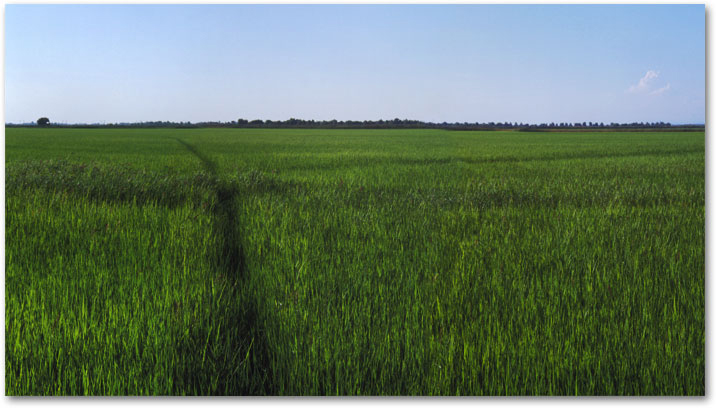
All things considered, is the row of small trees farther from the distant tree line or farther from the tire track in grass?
the tire track in grass

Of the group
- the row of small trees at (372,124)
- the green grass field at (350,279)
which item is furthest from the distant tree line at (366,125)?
the green grass field at (350,279)

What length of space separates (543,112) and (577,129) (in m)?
0.36

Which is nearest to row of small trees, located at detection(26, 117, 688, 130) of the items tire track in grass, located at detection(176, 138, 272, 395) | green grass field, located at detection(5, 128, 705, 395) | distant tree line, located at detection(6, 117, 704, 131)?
distant tree line, located at detection(6, 117, 704, 131)

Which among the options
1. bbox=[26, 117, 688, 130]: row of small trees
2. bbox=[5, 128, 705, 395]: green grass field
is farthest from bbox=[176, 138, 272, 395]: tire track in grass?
bbox=[26, 117, 688, 130]: row of small trees

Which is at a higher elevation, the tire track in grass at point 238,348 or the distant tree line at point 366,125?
the distant tree line at point 366,125

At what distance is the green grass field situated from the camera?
1926 millimetres

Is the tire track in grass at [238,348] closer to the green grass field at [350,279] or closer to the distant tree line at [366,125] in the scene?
the green grass field at [350,279]

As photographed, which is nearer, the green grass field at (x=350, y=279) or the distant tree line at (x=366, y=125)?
the green grass field at (x=350, y=279)

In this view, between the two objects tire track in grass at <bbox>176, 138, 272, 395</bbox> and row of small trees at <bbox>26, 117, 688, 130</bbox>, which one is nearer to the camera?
tire track in grass at <bbox>176, 138, 272, 395</bbox>

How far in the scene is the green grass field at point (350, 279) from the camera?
75.8 inches

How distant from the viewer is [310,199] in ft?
13.4

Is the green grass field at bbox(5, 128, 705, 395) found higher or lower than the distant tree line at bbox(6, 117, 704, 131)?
lower

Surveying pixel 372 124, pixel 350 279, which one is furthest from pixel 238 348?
pixel 372 124

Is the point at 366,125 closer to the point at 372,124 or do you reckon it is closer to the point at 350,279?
the point at 372,124
